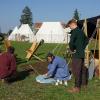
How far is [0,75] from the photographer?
41.7 ft

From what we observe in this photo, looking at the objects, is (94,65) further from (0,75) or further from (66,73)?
(0,75)

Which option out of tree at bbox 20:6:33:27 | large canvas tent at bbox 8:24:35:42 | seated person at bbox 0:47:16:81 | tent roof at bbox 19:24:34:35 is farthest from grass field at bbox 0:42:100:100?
tree at bbox 20:6:33:27

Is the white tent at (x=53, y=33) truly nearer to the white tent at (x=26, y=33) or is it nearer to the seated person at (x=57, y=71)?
the white tent at (x=26, y=33)

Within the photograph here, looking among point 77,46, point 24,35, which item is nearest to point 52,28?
point 24,35

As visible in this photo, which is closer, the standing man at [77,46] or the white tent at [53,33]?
the standing man at [77,46]

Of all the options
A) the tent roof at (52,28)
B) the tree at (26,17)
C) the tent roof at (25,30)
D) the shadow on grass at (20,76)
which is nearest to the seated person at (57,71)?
the shadow on grass at (20,76)

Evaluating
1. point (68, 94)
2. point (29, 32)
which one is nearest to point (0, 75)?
point (68, 94)

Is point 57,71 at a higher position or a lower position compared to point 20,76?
higher

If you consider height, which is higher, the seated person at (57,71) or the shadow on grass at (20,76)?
the seated person at (57,71)

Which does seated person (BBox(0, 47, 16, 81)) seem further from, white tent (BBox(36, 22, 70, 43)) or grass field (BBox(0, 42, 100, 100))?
white tent (BBox(36, 22, 70, 43))

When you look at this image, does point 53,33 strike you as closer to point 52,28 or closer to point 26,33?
point 52,28

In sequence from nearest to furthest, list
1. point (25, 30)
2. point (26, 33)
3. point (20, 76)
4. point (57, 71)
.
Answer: point (57, 71) < point (20, 76) < point (26, 33) < point (25, 30)

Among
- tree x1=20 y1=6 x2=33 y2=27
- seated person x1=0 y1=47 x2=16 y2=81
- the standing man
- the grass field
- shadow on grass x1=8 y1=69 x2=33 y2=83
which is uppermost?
the standing man

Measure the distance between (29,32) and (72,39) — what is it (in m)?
64.6
